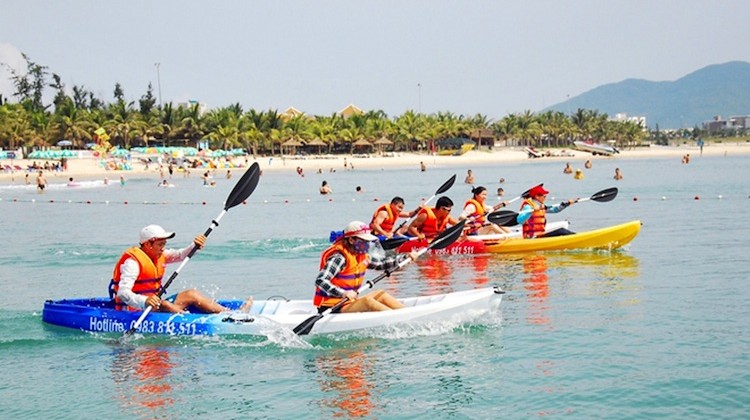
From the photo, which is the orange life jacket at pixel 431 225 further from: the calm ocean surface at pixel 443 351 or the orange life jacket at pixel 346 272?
the orange life jacket at pixel 346 272

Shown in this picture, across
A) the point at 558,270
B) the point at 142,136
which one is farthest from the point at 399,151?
the point at 558,270

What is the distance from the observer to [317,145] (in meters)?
92.8

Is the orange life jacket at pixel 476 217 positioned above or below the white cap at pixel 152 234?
below

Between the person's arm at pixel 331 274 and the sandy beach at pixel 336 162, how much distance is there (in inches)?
2053

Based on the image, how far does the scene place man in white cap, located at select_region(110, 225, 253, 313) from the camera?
34.0 ft

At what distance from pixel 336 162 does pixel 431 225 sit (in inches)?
2574

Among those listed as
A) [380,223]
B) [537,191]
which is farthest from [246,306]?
[537,191]

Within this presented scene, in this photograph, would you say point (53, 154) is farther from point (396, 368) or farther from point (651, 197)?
point (396, 368)

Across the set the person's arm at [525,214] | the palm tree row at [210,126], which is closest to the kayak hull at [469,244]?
the person's arm at [525,214]

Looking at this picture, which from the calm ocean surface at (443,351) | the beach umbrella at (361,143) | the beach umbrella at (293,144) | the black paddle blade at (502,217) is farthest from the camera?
the beach umbrella at (361,143)

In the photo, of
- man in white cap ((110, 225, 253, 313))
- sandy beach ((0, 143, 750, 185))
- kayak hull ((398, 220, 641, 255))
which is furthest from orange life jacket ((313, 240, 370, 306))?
sandy beach ((0, 143, 750, 185))

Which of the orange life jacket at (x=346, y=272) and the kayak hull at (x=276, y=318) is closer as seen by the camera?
the orange life jacket at (x=346, y=272)

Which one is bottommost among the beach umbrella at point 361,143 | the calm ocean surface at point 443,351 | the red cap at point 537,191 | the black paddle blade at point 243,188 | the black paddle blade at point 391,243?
the calm ocean surface at point 443,351

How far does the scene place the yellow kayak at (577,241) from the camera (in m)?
17.6
